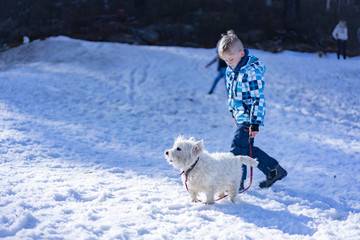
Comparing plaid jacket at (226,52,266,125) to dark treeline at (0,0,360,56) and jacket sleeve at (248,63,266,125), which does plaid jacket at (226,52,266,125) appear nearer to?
jacket sleeve at (248,63,266,125)

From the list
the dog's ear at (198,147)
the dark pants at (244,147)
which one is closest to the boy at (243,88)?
the dark pants at (244,147)

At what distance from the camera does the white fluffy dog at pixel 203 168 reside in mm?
4355

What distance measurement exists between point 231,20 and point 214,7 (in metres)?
4.25

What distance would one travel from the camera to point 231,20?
32000 mm

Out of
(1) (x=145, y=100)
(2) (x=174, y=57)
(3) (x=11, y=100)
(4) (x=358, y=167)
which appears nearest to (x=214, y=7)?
(2) (x=174, y=57)

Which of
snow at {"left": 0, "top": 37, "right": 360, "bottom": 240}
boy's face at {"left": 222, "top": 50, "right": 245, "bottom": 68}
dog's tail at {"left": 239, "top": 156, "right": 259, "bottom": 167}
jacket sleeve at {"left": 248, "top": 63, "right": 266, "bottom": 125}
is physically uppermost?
boy's face at {"left": 222, "top": 50, "right": 245, "bottom": 68}

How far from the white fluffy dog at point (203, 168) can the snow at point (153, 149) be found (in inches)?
10.5

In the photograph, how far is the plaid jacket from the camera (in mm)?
4746

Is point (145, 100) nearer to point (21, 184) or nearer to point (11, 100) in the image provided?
point (11, 100)

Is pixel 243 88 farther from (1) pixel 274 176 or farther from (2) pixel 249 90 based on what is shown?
(1) pixel 274 176

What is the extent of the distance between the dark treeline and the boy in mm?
22593

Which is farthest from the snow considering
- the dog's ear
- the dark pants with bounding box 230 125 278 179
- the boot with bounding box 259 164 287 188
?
the dog's ear

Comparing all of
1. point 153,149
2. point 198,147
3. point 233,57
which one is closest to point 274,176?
point 198,147

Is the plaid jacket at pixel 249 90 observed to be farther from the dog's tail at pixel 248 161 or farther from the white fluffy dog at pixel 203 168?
the white fluffy dog at pixel 203 168
